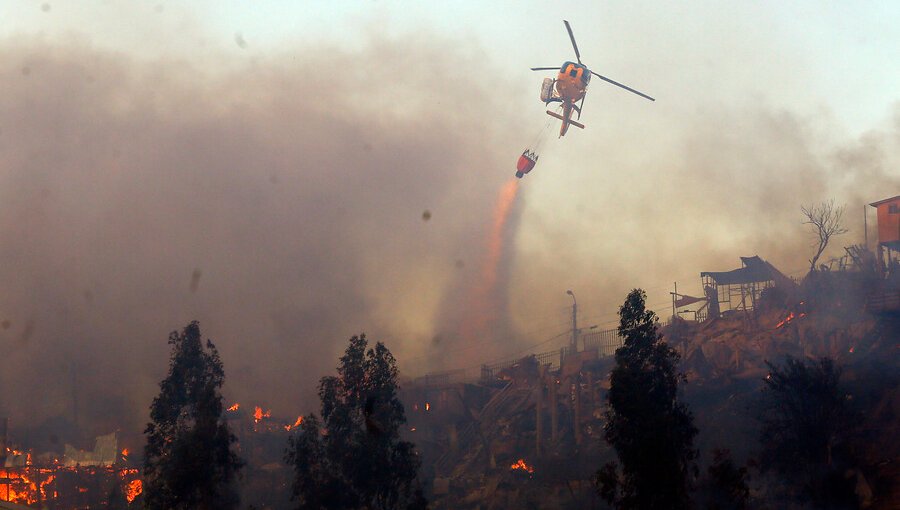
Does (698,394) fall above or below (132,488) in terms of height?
above

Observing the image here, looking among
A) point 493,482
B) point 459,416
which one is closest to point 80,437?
point 459,416

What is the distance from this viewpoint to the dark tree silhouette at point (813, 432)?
109ft

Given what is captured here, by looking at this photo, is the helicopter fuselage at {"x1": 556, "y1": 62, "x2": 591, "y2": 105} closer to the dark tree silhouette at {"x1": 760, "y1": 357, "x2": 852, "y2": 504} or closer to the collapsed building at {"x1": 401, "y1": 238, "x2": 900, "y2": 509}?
the collapsed building at {"x1": 401, "y1": 238, "x2": 900, "y2": 509}

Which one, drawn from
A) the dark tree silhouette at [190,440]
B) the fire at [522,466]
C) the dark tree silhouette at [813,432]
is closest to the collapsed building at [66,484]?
the fire at [522,466]

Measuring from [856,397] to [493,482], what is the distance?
21512 mm

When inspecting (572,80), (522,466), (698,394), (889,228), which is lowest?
(522,466)

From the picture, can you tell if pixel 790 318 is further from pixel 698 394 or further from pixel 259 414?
pixel 259 414

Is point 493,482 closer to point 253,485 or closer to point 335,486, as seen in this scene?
point 253,485

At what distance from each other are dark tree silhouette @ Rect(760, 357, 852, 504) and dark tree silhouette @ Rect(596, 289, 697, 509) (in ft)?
35.7

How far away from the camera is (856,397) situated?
154ft

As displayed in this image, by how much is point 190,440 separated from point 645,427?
53.9 feet

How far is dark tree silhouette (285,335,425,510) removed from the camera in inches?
1107

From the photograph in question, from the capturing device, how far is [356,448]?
28.3 metres

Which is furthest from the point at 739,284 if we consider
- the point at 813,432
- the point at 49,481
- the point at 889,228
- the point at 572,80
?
the point at 49,481
